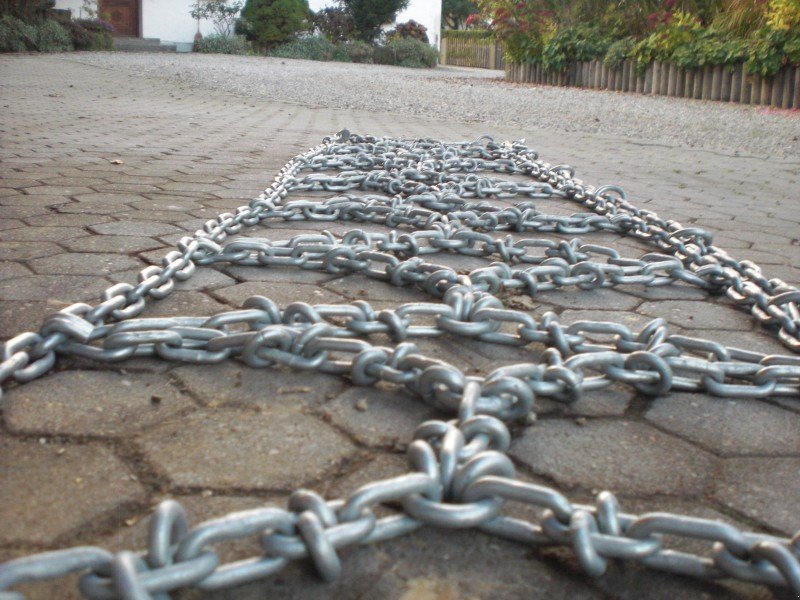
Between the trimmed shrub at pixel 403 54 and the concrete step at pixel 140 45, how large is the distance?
23.5ft

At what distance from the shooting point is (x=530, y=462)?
1.49m

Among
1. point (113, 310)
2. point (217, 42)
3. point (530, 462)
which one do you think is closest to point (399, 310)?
point (530, 462)

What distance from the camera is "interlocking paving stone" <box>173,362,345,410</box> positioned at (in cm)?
168

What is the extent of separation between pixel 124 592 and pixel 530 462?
0.81 m

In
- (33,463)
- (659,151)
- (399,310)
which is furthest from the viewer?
(659,151)

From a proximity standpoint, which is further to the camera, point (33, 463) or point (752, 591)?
point (33, 463)

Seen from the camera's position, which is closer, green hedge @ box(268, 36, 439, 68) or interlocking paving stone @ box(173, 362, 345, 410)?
interlocking paving stone @ box(173, 362, 345, 410)

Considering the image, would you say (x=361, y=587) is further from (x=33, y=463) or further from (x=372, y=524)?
(x=33, y=463)

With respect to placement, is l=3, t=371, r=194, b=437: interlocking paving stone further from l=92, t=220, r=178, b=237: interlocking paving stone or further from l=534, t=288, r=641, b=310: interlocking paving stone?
l=92, t=220, r=178, b=237: interlocking paving stone

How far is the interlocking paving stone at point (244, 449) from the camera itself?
139cm

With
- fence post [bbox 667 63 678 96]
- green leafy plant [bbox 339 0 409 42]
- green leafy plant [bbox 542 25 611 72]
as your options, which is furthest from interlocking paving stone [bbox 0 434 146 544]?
green leafy plant [bbox 339 0 409 42]

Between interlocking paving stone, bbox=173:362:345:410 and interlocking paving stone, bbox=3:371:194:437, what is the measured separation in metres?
0.06

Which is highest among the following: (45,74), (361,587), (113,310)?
(45,74)

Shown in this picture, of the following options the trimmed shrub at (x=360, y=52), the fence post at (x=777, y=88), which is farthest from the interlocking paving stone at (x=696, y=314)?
the trimmed shrub at (x=360, y=52)
